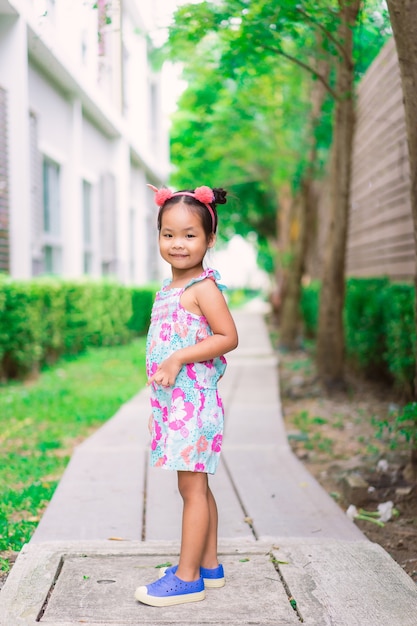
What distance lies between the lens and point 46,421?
252 inches

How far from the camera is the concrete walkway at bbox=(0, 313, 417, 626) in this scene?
255 centimetres

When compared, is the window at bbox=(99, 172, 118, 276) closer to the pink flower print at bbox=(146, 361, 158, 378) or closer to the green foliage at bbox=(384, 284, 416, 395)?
the green foliage at bbox=(384, 284, 416, 395)

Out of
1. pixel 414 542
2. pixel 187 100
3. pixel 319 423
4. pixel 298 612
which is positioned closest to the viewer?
pixel 298 612

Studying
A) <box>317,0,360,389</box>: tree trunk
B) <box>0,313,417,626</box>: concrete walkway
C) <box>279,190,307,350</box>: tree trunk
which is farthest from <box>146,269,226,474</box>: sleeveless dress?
<box>279,190,307,350</box>: tree trunk

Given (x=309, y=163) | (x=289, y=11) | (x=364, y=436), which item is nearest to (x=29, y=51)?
(x=309, y=163)

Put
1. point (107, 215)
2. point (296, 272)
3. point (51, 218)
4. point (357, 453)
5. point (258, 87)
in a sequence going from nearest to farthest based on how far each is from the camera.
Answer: point (357, 453) → point (51, 218) → point (296, 272) → point (258, 87) → point (107, 215)

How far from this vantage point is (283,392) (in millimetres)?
8367

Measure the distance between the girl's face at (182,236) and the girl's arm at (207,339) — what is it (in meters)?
0.11

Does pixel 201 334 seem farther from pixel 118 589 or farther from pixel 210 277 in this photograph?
pixel 118 589

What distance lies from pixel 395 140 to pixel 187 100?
7.15 metres

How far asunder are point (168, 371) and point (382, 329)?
5.22 meters

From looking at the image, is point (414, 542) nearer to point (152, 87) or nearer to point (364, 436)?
point (364, 436)

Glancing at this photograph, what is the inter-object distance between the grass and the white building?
1.48 m

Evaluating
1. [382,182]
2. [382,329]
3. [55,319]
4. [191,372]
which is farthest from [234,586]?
[55,319]
